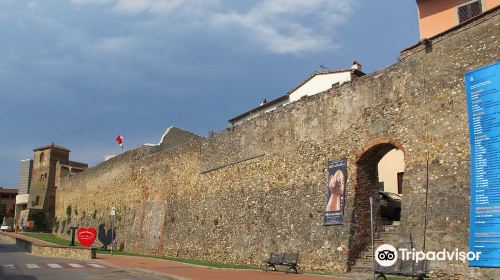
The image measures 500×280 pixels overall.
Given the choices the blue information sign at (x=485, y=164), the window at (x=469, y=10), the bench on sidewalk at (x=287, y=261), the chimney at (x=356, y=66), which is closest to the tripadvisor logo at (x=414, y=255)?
the blue information sign at (x=485, y=164)

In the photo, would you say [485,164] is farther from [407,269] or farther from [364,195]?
[364,195]

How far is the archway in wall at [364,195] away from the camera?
1512 centimetres

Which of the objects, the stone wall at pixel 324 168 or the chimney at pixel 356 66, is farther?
the chimney at pixel 356 66

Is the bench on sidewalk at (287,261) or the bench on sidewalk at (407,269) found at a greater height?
the bench on sidewalk at (407,269)

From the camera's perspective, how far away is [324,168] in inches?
666

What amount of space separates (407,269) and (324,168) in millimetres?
5862

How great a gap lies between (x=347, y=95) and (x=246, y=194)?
23.3ft

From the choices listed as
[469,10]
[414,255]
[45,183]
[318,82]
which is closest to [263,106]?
[318,82]

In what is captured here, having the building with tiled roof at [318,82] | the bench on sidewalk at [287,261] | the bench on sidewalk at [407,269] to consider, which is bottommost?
the bench on sidewalk at [287,261]

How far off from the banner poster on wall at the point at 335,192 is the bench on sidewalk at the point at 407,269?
3501 millimetres

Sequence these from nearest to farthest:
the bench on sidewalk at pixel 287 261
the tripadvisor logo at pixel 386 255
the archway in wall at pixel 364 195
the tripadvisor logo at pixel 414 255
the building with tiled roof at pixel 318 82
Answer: the tripadvisor logo at pixel 414 255
the tripadvisor logo at pixel 386 255
the archway in wall at pixel 364 195
the bench on sidewalk at pixel 287 261
the building with tiled roof at pixel 318 82

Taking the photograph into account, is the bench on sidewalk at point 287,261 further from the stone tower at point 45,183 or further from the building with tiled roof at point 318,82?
the stone tower at point 45,183

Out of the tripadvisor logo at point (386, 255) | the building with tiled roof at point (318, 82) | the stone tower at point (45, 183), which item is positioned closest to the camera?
the tripadvisor logo at point (386, 255)

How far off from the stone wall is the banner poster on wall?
Answer: 0.80 ft
